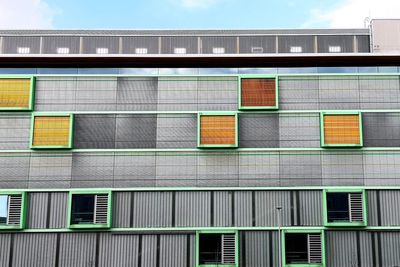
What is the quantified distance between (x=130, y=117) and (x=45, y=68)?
824cm

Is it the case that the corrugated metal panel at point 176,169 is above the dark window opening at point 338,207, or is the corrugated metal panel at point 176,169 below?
above

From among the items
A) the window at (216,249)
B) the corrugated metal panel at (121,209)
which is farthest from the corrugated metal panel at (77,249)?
the window at (216,249)

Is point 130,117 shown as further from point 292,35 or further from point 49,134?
point 292,35

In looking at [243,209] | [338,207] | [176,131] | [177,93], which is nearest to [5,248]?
[176,131]

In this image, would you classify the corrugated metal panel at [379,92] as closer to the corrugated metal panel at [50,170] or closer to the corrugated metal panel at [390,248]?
the corrugated metal panel at [390,248]

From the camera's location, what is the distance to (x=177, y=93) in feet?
132

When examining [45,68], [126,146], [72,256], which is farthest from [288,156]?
[45,68]

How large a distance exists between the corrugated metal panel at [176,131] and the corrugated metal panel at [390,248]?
1594 centimetres

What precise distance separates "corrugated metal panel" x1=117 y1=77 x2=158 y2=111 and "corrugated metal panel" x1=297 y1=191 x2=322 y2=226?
44.5 feet

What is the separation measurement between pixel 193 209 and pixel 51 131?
41.6 ft

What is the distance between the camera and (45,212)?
1500 inches

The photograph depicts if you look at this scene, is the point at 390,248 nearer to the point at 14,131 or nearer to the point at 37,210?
the point at 37,210

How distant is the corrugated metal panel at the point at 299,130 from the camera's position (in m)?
39.1

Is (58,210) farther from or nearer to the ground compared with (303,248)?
farther from the ground
